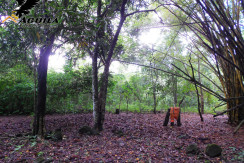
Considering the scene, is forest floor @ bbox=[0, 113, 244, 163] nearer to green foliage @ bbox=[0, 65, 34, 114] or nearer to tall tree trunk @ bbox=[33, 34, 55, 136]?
tall tree trunk @ bbox=[33, 34, 55, 136]

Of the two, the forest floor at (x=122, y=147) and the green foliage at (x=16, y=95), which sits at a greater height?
the green foliage at (x=16, y=95)

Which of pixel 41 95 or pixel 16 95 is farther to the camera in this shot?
pixel 16 95

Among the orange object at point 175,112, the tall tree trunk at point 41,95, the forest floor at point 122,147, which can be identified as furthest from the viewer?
the orange object at point 175,112

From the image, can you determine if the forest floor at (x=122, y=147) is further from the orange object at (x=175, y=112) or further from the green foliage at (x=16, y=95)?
the green foliage at (x=16, y=95)

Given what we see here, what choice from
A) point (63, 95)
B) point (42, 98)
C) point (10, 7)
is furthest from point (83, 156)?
point (63, 95)

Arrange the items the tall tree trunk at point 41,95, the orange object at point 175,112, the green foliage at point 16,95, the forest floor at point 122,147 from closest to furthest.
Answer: the forest floor at point 122,147 → the tall tree trunk at point 41,95 → the orange object at point 175,112 → the green foliage at point 16,95

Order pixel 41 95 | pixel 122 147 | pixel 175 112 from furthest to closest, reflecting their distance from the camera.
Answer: pixel 175 112
pixel 41 95
pixel 122 147

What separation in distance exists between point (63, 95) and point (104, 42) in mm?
2943

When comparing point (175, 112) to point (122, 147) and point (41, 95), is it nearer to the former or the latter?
point (122, 147)

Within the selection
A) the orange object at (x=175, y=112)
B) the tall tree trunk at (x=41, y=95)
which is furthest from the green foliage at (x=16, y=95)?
the orange object at (x=175, y=112)

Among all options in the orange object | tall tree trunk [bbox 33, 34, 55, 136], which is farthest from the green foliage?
the orange object

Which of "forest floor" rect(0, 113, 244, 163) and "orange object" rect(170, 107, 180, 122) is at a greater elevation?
"orange object" rect(170, 107, 180, 122)

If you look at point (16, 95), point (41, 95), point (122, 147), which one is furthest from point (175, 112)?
point (16, 95)

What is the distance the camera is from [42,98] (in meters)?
3.15
